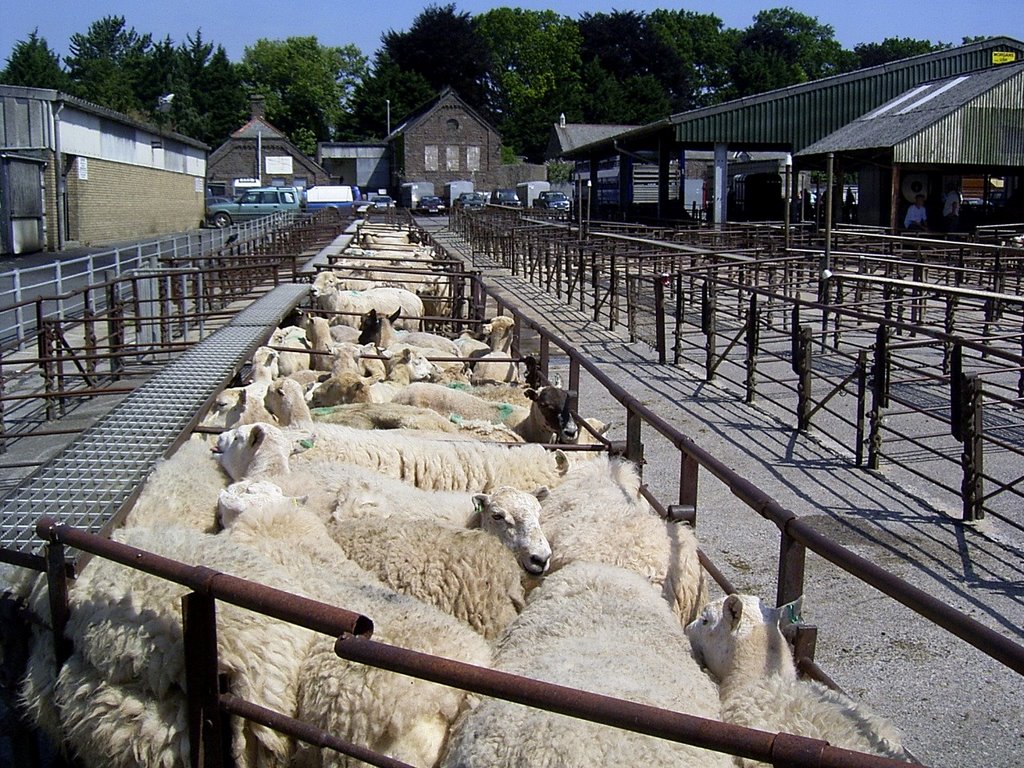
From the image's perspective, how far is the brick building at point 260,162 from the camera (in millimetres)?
74250

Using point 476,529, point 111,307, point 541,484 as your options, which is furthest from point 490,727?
point 111,307

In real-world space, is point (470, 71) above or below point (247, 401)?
above

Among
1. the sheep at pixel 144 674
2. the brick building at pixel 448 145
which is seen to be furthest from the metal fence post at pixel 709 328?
the brick building at pixel 448 145

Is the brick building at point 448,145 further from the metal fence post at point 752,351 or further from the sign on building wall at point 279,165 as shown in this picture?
the metal fence post at point 752,351

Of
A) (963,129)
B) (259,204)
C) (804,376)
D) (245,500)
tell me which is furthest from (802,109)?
(245,500)

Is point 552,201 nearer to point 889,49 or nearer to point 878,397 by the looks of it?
point 878,397

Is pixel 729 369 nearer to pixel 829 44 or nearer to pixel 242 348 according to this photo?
pixel 242 348

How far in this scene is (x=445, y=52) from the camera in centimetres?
10119

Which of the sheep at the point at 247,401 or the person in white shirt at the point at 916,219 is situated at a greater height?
the person in white shirt at the point at 916,219

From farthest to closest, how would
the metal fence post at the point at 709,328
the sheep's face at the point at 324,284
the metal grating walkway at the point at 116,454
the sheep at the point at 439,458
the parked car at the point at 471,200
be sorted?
the parked car at the point at 471,200
the sheep's face at the point at 324,284
the metal fence post at the point at 709,328
the sheep at the point at 439,458
the metal grating walkway at the point at 116,454

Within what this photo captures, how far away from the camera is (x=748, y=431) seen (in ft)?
31.6

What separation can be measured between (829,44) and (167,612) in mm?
139067

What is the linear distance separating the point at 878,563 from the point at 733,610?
3092mm

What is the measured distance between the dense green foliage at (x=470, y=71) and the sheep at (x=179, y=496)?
277 ft
